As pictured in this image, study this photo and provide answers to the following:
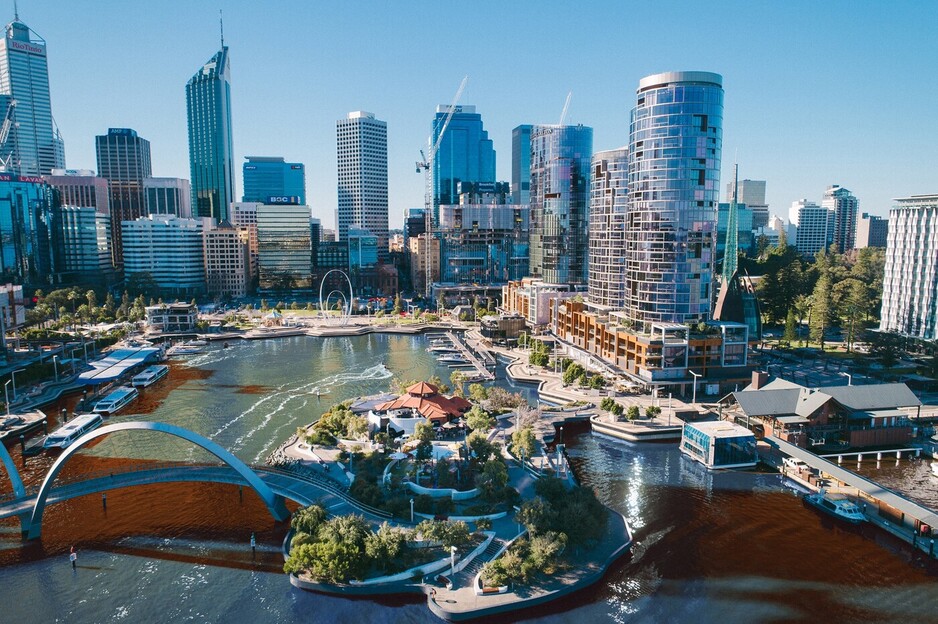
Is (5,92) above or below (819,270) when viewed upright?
above

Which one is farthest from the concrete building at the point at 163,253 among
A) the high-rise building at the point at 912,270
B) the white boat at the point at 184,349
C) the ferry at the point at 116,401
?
the high-rise building at the point at 912,270

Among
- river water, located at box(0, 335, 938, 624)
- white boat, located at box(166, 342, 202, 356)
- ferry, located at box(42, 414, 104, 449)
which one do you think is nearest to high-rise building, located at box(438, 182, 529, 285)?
white boat, located at box(166, 342, 202, 356)

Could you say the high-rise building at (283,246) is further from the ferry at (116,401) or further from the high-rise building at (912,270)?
the high-rise building at (912,270)

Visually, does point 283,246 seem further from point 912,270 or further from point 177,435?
point 912,270

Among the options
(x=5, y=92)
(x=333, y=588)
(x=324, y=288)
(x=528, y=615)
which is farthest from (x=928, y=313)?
(x=5, y=92)

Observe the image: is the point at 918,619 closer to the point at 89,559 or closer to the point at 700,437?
the point at 700,437

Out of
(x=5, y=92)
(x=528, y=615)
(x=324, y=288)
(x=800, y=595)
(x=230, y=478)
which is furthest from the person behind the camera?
(x=5, y=92)

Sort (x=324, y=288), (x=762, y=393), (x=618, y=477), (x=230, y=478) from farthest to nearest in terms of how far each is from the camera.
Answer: (x=324, y=288), (x=762, y=393), (x=618, y=477), (x=230, y=478)
